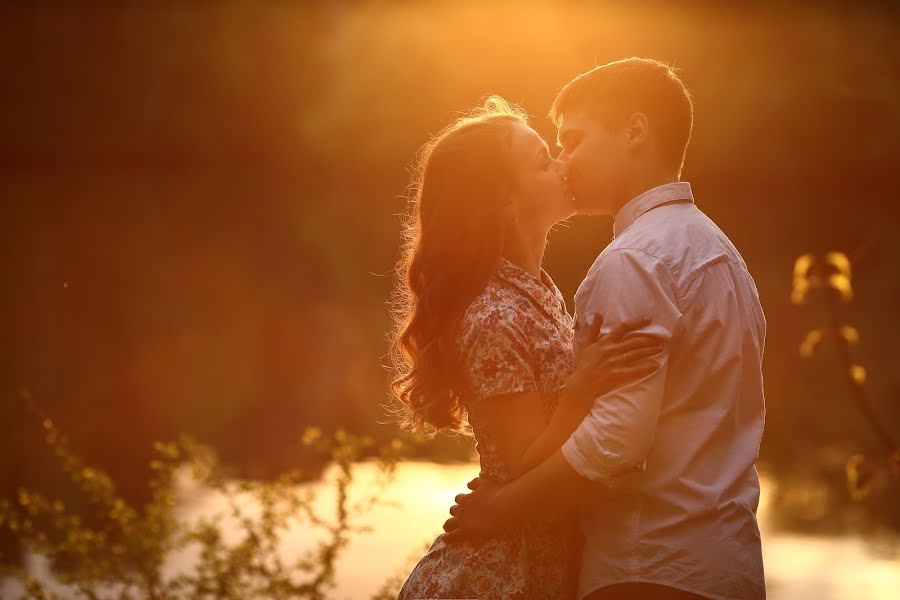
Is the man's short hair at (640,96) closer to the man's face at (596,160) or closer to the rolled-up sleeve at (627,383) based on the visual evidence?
the man's face at (596,160)

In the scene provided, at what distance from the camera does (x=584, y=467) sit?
6.30 ft

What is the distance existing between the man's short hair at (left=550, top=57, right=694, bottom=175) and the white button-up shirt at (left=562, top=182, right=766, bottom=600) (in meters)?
0.21

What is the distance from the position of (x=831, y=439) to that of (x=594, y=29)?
408 centimetres

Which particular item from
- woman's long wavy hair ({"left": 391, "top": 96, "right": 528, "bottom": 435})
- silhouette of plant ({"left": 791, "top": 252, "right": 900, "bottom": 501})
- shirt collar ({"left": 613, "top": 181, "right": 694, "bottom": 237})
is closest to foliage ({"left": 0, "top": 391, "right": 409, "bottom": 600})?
silhouette of plant ({"left": 791, "top": 252, "right": 900, "bottom": 501})

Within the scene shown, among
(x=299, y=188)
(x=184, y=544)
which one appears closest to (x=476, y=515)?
(x=184, y=544)

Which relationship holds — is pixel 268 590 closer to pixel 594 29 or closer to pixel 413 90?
pixel 594 29

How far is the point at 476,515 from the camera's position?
2.20 metres

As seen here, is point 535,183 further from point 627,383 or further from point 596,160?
point 627,383

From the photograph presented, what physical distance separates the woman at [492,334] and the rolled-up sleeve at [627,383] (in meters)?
0.10

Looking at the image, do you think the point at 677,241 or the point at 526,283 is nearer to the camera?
the point at 677,241

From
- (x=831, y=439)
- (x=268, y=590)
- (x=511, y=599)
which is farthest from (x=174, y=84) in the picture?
(x=511, y=599)

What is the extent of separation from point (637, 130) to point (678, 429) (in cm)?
54

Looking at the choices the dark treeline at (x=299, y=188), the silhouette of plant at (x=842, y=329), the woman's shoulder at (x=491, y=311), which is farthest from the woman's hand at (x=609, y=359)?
the dark treeline at (x=299, y=188)

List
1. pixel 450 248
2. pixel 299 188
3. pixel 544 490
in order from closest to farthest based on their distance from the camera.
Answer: pixel 544 490, pixel 450 248, pixel 299 188
